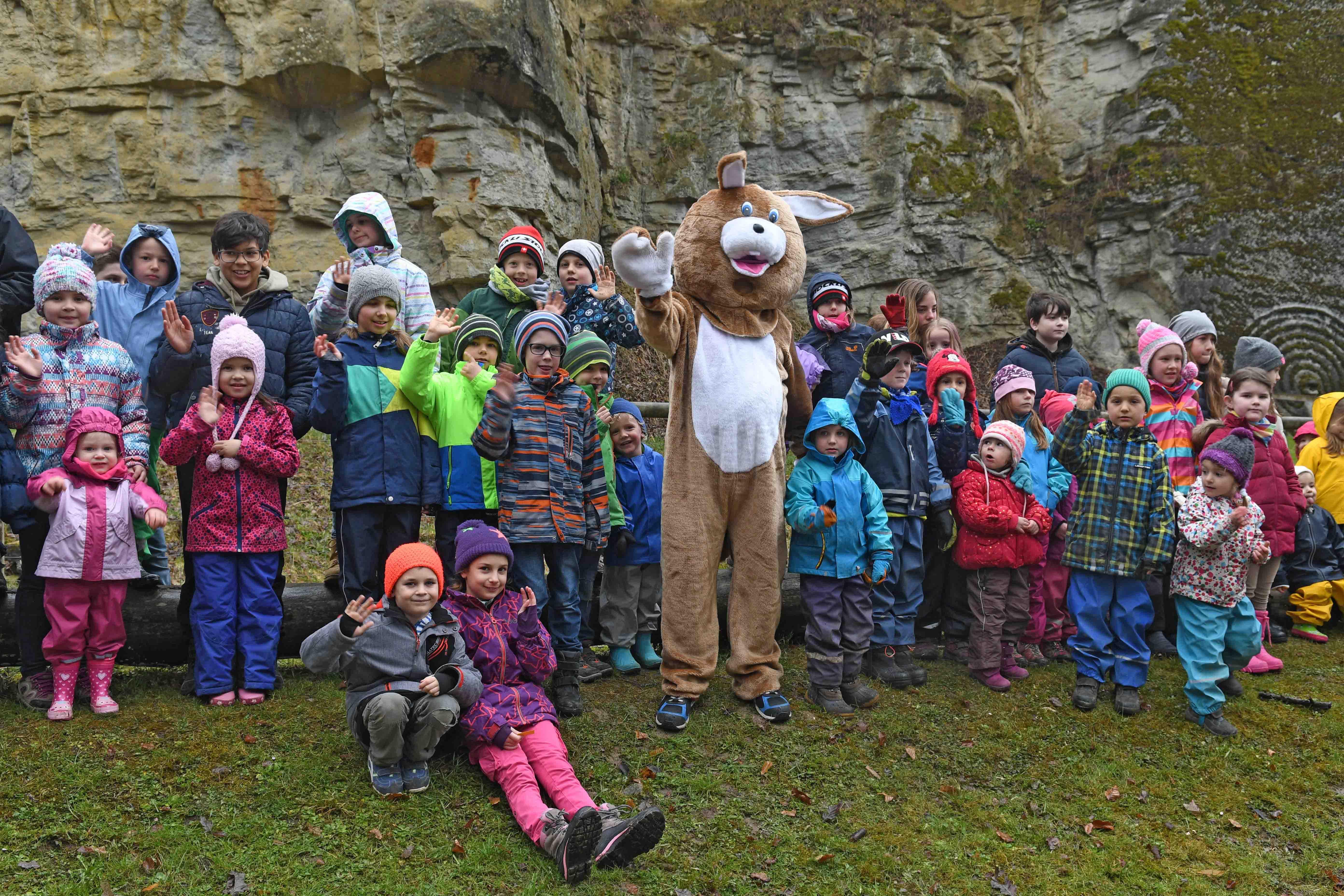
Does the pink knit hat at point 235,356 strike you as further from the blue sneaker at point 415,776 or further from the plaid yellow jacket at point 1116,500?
the plaid yellow jacket at point 1116,500

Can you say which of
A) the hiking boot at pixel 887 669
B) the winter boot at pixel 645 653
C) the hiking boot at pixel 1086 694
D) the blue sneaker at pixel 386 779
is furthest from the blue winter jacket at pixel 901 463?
the blue sneaker at pixel 386 779

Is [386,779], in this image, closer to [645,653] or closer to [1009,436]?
[645,653]

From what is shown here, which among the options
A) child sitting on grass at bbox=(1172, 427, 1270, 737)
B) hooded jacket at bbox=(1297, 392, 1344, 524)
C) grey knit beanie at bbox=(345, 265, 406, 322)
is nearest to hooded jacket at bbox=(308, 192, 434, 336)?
grey knit beanie at bbox=(345, 265, 406, 322)

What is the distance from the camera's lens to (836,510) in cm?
516

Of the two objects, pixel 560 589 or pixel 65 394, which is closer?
pixel 65 394

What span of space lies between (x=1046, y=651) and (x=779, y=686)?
2.11 m

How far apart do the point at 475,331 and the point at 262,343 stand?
116 centimetres

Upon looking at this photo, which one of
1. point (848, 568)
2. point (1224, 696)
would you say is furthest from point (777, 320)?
point (1224, 696)

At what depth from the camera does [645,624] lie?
556 cm

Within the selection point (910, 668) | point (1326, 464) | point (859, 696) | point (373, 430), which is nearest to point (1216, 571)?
point (910, 668)

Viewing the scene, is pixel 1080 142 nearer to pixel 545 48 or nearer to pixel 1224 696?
pixel 545 48

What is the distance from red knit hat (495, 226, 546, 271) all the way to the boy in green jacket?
832mm

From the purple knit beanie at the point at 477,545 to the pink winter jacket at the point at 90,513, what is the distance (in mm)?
1606

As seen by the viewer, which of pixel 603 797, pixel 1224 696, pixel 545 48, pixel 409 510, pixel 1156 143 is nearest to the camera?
pixel 603 797
